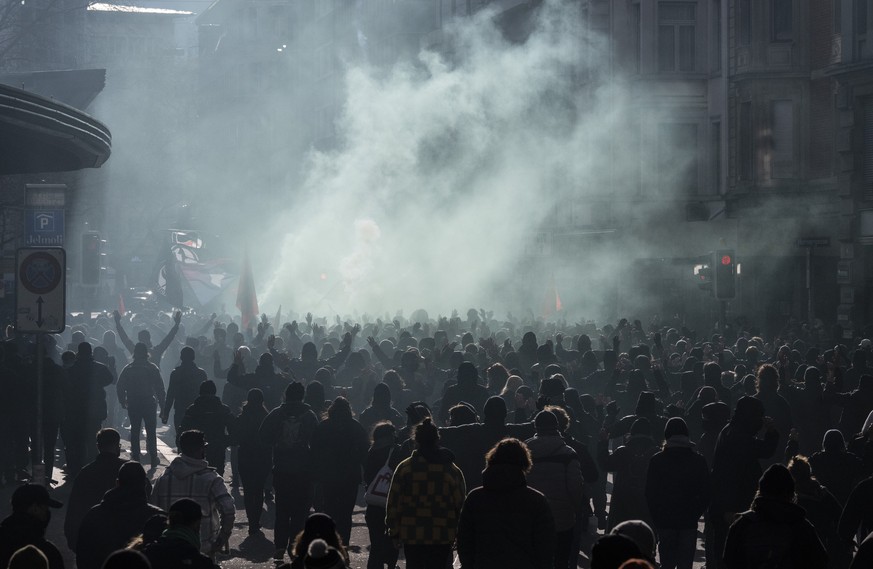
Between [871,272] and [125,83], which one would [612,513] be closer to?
[871,272]

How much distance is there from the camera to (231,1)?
101m

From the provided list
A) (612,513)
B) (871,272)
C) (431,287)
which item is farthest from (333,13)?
(612,513)

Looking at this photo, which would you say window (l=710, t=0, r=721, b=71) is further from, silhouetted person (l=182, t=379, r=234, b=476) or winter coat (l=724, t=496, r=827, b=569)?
winter coat (l=724, t=496, r=827, b=569)

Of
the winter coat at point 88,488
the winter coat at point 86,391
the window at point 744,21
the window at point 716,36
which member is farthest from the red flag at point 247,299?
the winter coat at point 88,488

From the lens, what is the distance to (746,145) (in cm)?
3706

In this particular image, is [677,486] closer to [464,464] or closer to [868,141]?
[464,464]

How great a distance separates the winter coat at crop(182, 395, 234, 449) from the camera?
13289mm

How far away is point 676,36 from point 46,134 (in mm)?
32948

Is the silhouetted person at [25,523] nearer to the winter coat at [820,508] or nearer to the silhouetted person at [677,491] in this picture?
the silhouetted person at [677,491]

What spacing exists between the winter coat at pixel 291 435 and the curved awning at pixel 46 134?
2.61m

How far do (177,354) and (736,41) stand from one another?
768 inches

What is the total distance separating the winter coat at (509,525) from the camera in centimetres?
725

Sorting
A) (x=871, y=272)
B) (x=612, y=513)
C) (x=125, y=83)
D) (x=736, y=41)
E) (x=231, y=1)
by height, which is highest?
(x=231, y=1)

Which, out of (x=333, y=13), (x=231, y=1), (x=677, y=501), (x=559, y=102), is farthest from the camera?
(x=231, y=1)
